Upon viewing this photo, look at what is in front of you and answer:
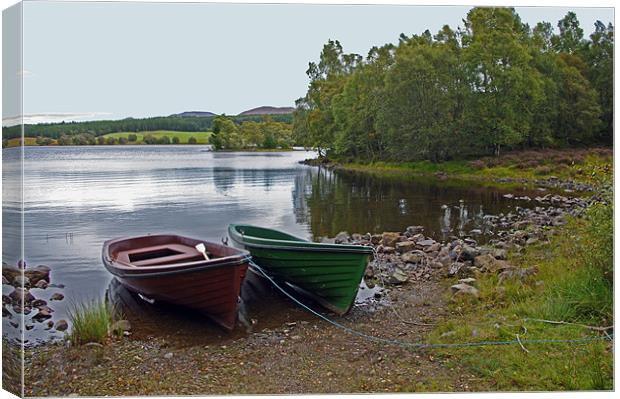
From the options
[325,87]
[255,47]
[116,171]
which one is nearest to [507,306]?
[325,87]

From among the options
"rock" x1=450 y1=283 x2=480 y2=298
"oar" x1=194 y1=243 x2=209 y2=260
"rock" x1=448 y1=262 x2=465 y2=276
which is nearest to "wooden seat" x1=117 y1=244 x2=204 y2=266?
"oar" x1=194 y1=243 x2=209 y2=260

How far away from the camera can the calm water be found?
19.4 feet

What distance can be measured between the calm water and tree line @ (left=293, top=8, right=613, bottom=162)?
759mm

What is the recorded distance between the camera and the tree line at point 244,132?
7.09 meters

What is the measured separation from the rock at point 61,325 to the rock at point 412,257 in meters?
5.05

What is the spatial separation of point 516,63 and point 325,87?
3.74m

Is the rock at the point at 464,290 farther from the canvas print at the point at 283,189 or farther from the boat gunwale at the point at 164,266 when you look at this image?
the boat gunwale at the point at 164,266

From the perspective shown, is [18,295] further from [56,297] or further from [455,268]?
[455,268]

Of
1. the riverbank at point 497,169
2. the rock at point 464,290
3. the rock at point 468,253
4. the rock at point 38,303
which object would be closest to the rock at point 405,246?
the rock at point 468,253

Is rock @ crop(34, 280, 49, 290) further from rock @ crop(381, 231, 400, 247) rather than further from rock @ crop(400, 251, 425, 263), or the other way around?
rock @ crop(381, 231, 400, 247)

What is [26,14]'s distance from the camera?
208 inches

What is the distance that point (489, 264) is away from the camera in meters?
9.30

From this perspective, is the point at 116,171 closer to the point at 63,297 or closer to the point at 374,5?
the point at 63,297

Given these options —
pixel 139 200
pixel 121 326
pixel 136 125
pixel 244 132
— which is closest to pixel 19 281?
pixel 136 125
